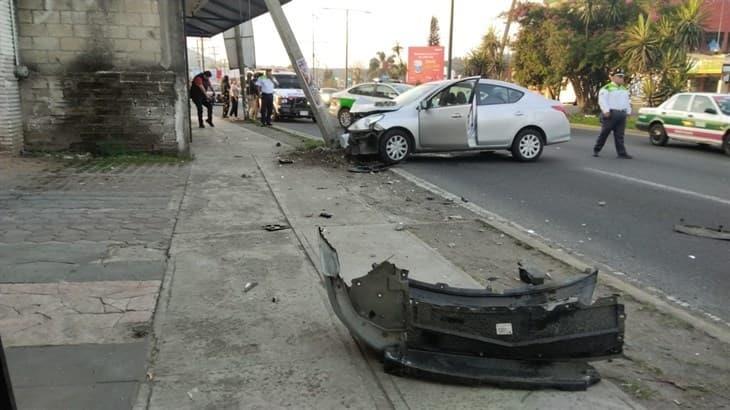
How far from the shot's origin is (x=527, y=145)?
1234 centimetres

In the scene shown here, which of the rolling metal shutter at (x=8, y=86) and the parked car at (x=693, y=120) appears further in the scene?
the parked car at (x=693, y=120)

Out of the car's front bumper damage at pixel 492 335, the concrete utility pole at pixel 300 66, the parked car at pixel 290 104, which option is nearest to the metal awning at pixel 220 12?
the concrete utility pole at pixel 300 66

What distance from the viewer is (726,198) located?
8695mm

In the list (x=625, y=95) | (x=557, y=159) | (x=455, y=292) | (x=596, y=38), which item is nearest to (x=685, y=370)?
(x=455, y=292)

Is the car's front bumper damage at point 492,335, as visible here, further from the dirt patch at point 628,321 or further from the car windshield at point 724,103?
the car windshield at point 724,103

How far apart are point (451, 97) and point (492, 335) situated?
29.9 ft

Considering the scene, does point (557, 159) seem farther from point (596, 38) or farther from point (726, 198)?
point (596, 38)

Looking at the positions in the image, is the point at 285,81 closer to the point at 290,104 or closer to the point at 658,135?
the point at 290,104

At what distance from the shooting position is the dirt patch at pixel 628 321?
324 centimetres

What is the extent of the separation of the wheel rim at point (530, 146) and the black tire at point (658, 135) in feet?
19.9

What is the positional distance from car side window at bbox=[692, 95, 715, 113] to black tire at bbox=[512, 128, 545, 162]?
5.78 meters

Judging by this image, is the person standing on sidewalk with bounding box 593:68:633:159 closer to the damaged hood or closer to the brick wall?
the damaged hood

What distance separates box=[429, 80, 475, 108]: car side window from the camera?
11719 millimetres

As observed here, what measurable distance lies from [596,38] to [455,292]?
28370mm
